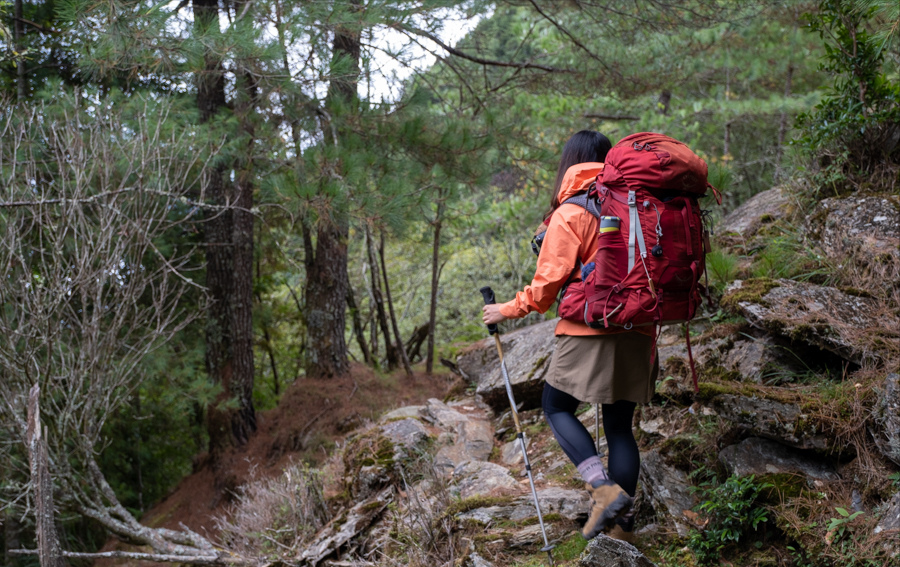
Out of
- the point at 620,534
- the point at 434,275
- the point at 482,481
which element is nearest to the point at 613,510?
the point at 620,534

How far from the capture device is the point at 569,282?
116 inches

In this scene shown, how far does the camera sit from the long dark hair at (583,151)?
10.3ft

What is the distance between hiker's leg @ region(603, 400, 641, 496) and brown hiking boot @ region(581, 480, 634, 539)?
0.15m

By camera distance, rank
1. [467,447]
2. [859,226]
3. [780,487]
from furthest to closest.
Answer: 1. [467,447]
2. [859,226]
3. [780,487]

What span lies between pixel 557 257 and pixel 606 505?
3.65 ft

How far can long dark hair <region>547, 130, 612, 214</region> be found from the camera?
10.3ft

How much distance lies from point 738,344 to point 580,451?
1.75 metres

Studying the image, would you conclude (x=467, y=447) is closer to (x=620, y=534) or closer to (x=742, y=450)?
(x=620, y=534)

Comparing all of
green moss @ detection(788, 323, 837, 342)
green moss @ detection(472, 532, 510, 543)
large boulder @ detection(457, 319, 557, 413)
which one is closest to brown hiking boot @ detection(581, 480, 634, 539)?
green moss @ detection(472, 532, 510, 543)

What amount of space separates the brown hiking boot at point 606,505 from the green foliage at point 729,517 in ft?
2.07

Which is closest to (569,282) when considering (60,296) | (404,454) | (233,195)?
(404,454)

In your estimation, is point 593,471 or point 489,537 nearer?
point 593,471

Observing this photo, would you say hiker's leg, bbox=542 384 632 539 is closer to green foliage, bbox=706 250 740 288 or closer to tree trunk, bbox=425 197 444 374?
green foliage, bbox=706 250 740 288

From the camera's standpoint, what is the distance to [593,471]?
9.29 feet
